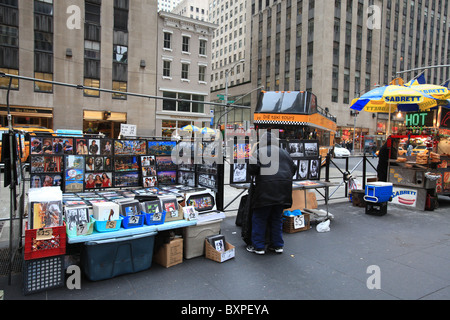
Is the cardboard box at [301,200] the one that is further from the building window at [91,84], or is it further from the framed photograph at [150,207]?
the building window at [91,84]

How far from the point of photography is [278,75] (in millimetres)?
53844

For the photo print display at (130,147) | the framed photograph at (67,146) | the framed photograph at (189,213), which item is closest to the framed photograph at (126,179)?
the photo print display at (130,147)

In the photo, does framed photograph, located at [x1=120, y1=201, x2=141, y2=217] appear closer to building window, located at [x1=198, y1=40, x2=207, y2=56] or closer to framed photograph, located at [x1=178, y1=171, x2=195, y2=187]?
framed photograph, located at [x1=178, y1=171, x2=195, y2=187]

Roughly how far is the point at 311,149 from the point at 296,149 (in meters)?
0.49

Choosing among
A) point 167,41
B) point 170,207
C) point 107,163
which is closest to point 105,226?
point 170,207

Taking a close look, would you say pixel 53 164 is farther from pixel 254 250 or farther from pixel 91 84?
pixel 91 84

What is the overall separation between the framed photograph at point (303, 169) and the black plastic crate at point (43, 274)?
17.9ft

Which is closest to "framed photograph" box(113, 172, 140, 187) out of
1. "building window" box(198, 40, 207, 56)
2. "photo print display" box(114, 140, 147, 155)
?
"photo print display" box(114, 140, 147, 155)

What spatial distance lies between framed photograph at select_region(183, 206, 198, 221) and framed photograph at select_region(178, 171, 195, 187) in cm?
185

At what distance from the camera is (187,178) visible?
6.80 m

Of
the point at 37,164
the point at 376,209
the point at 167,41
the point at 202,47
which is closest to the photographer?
the point at 37,164

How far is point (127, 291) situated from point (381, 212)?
6.60 metres
